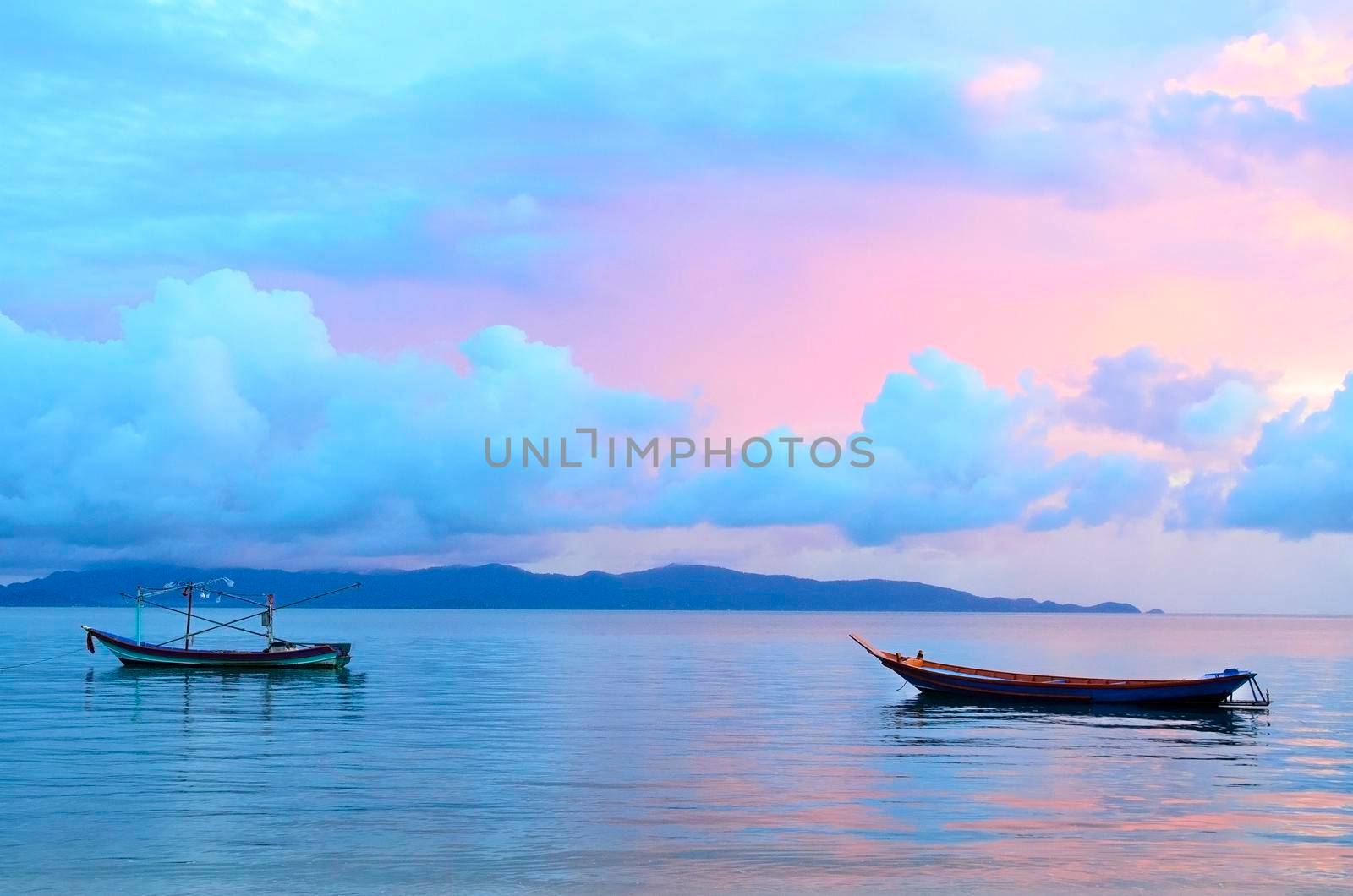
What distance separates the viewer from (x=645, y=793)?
30797 millimetres

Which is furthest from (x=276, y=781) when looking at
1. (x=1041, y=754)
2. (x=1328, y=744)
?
(x=1328, y=744)

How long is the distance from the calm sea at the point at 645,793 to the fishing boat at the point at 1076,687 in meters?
1.18

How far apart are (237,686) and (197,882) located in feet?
155

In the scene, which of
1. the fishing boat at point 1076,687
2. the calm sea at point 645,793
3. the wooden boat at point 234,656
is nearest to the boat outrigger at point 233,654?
the wooden boat at point 234,656

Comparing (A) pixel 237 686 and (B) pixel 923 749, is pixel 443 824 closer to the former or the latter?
(B) pixel 923 749

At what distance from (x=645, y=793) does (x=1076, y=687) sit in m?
33.6

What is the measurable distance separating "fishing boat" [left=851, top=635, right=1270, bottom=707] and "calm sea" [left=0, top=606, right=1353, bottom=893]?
1.18m

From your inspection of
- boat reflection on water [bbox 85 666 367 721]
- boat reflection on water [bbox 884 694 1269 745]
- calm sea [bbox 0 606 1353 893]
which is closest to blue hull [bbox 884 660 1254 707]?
boat reflection on water [bbox 884 694 1269 745]

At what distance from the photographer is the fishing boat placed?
182ft

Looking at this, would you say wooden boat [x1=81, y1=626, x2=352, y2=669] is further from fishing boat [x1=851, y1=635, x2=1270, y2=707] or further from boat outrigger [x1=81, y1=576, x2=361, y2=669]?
fishing boat [x1=851, y1=635, x2=1270, y2=707]

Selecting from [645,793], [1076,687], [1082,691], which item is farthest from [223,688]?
[1082,691]

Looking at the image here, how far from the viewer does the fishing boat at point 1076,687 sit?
182 ft

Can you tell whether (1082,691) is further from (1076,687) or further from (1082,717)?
(1082,717)

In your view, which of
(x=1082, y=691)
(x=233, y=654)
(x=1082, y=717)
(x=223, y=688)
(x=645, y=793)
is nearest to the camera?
(x=645, y=793)
